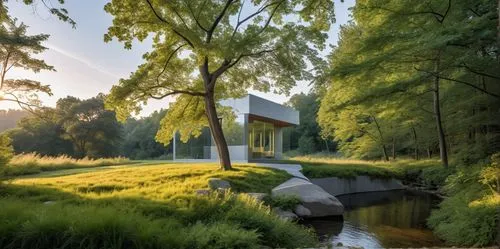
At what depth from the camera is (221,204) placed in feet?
20.9

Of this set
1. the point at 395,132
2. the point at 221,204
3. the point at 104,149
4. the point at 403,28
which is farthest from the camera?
the point at 104,149

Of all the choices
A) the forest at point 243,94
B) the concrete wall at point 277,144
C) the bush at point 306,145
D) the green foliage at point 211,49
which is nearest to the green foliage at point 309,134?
the bush at point 306,145

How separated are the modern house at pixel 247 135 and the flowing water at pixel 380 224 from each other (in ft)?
27.1

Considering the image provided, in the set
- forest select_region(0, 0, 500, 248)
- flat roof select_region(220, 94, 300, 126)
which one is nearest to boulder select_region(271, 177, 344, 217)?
forest select_region(0, 0, 500, 248)

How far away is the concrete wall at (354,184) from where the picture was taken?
17297 millimetres

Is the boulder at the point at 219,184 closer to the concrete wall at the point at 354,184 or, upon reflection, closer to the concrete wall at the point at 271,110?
the concrete wall at the point at 354,184

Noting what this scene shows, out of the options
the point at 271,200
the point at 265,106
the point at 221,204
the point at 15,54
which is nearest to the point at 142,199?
the point at 221,204

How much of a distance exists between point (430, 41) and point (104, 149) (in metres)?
40.5

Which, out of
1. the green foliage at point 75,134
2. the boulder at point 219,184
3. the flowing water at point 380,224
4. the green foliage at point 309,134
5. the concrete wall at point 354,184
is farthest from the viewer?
the green foliage at point 309,134

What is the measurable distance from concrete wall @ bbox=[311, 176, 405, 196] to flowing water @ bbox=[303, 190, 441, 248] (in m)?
1.61

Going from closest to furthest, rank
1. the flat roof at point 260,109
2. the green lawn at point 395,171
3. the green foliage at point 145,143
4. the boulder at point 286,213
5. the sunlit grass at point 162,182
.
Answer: the sunlit grass at point 162,182
the boulder at point 286,213
the green lawn at point 395,171
the flat roof at point 260,109
the green foliage at point 145,143

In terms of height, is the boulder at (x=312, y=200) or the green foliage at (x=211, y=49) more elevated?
the green foliage at (x=211, y=49)

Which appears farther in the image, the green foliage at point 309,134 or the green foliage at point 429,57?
the green foliage at point 309,134

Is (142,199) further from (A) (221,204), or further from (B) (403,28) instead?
(B) (403,28)
